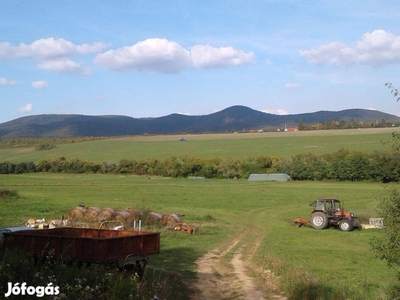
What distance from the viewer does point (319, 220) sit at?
105 ft

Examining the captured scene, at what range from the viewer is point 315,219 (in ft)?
106

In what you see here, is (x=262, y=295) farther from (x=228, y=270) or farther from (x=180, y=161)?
(x=180, y=161)

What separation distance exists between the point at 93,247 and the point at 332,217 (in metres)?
22.8

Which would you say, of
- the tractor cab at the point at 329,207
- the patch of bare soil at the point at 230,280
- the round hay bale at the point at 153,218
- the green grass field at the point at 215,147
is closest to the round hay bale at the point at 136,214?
the round hay bale at the point at 153,218

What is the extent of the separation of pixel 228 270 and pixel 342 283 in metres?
4.10

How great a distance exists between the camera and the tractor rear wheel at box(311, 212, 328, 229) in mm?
31797

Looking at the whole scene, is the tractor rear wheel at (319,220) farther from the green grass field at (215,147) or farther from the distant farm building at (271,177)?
the green grass field at (215,147)

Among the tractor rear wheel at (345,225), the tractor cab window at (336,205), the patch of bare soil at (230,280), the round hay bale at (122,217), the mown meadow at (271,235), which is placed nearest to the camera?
the patch of bare soil at (230,280)

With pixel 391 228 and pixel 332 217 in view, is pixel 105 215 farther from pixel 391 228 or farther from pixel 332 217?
pixel 391 228

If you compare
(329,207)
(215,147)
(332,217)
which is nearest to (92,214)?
(332,217)

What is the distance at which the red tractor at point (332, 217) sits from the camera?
3111 centimetres

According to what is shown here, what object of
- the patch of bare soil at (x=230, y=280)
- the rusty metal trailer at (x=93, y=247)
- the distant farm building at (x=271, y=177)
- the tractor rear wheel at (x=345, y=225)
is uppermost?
the rusty metal trailer at (x=93, y=247)

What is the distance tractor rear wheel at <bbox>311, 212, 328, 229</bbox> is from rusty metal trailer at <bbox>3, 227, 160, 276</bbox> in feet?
65.6

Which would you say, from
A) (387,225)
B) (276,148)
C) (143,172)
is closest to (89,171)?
(143,172)
